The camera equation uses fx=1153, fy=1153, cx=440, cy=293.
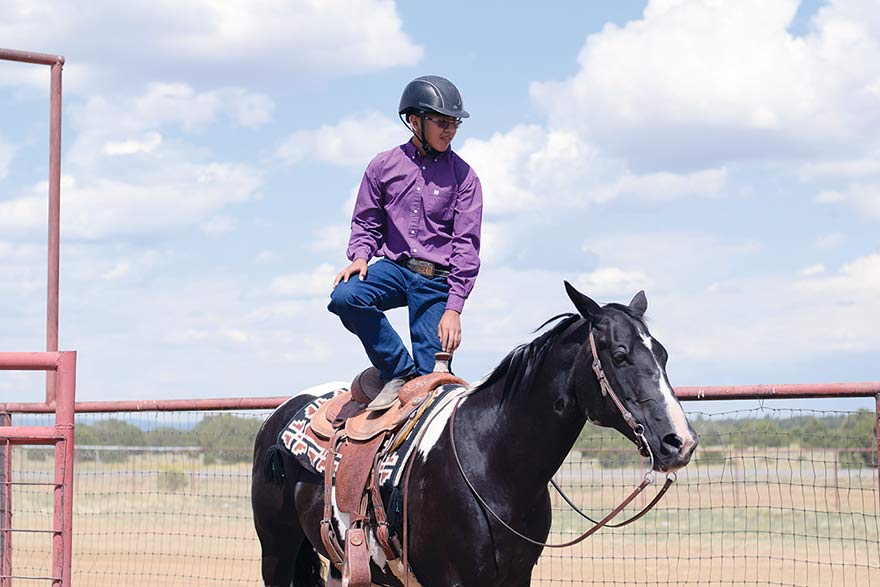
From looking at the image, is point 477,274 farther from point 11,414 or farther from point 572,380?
point 11,414

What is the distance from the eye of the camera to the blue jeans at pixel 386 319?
18.3 ft

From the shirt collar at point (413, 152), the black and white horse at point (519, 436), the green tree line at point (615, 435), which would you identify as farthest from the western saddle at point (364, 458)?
the green tree line at point (615, 435)

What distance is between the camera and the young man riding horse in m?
5.57

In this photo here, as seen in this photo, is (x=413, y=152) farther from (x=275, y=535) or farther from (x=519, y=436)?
(x=275, y=535)

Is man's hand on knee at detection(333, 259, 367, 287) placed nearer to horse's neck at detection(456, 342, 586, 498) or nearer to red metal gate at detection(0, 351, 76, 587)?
horse's neck at detection(456, 342, 586, 498)

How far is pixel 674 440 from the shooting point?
13.7 feet

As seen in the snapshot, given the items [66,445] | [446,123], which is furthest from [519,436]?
[66,445]

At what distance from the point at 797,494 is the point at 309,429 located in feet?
62.4

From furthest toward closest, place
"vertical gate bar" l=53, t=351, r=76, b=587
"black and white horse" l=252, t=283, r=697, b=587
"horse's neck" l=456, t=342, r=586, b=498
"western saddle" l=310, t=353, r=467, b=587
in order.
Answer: "western saddle" l=310, t=353, r=467, b=587
"horse's neck" l=456, t=342, r=586, b=498
"black and white horse" l=252, t=283, r=697, b=587
"vertical gate bar" l=53, t=351, r=76, b=587

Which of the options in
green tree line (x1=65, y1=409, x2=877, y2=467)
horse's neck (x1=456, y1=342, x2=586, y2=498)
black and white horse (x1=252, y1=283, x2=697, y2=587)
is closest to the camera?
black and white horse (x1=252, y1=283, x2=697, y2=587)

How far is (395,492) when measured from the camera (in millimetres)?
5090

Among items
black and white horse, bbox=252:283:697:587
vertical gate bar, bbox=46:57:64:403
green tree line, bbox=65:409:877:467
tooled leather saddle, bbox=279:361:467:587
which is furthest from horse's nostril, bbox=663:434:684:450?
vertical gate bar, bbox=46:57:64:403

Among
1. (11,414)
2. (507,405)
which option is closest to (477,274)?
(507,405)

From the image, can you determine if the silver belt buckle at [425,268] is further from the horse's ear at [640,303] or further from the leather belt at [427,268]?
the horse's ear at [640,303]
